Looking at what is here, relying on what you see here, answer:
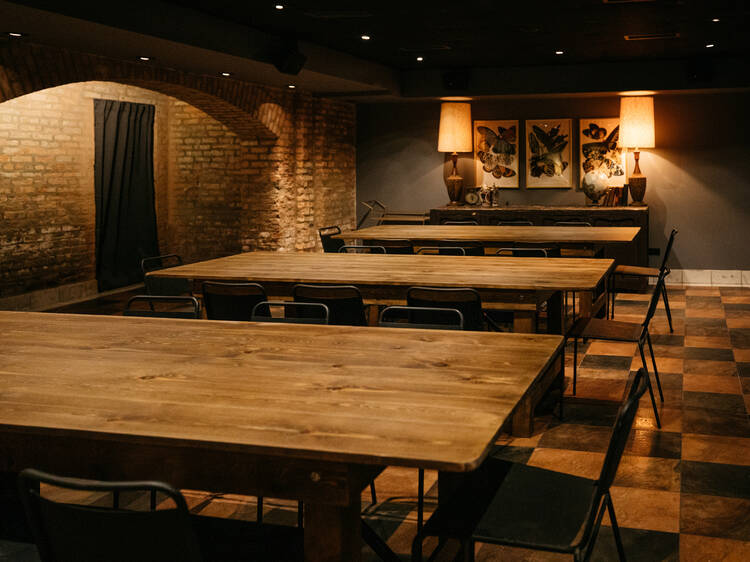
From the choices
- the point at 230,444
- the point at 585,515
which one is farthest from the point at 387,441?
the point at 585,515

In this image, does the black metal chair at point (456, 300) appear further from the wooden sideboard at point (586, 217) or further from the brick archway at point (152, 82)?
the wooden sideboard at point (586, 217)

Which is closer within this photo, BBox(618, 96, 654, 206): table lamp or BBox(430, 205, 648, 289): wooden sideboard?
BBox(430, 205, 648, 289): wooden sideboard

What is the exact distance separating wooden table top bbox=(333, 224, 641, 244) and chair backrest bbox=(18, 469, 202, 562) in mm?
5597

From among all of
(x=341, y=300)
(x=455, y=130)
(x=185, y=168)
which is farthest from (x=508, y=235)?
(x=185, y=168)

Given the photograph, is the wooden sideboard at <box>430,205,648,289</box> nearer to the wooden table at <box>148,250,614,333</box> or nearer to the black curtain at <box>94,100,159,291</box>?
the black curtain at <box>94,100,159,291</box>

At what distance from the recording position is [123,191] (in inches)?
394

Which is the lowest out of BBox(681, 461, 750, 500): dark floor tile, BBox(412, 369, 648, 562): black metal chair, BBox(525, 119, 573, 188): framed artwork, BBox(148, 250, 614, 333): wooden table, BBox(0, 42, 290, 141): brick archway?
BBox(681, 461, 750, 500): dark floor tile

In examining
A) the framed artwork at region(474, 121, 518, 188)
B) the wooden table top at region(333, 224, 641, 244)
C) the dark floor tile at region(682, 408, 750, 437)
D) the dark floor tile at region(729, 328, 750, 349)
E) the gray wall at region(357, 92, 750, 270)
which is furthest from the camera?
the framed artwork at region(474, 121, 518, 188)

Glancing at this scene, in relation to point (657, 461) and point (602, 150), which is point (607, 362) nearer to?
point (657, 461)

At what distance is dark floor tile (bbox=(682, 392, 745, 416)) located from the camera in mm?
5020

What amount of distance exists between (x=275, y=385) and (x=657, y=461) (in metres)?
2.49

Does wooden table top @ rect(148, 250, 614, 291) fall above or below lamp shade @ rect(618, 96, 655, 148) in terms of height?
below

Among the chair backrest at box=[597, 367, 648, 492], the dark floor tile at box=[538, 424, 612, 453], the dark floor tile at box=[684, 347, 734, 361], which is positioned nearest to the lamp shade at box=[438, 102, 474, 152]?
the dark floor tile at box=[684, 347, 734, 361]

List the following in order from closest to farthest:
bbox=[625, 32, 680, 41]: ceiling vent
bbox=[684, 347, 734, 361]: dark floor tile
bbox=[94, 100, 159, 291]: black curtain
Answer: bbox=[684, 347, 734, 361]: dark floor tile < bbox=[625, 32, 680, 41]: ceiling vent < bbox=[94, 100, 159, 291]: black curtain
